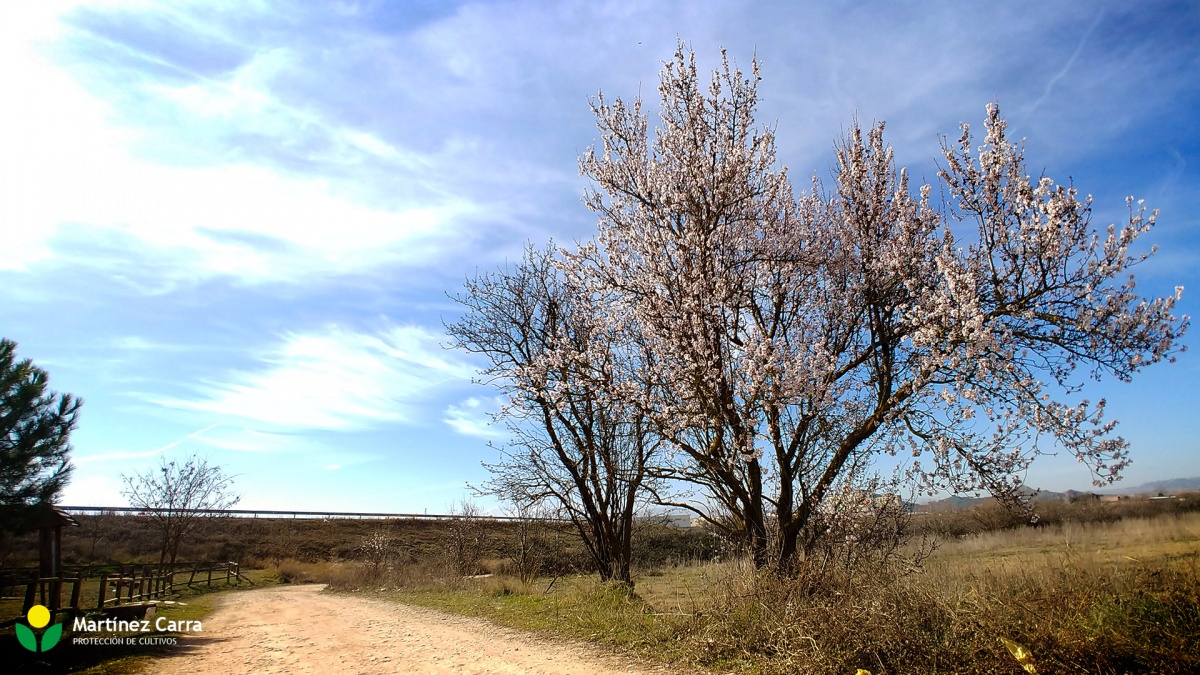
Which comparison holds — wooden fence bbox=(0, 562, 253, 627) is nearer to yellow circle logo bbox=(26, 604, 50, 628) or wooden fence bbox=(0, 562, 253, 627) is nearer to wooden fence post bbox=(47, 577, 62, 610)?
wooden fence post bbox=(47, 577, 62, 610)

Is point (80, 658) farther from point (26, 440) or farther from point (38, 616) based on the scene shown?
point (26, 440)

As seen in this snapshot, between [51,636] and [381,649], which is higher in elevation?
[51,636]

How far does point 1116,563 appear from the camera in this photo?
5.65 metres

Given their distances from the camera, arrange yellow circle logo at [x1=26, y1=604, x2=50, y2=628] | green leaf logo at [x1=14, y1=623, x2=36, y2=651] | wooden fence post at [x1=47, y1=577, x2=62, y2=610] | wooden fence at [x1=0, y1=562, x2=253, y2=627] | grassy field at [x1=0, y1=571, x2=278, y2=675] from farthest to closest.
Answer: wooden fence at [x1=0, y1=562, x2=253, y2=627]
wooden fence post at [x1=47, y1=577, x2=62, y2=610]
yellow circle logo at [x1=26, y1=604, x2=50, y2=628]
green leaf logo at [x1=14, y1=623, x2=36, y2=651]
grassy field at [x1=0, y1=571, x2=278, y2=675]

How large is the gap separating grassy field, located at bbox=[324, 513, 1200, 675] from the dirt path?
864 mm

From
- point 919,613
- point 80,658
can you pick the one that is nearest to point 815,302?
point 919,613

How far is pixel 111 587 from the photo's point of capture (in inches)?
812

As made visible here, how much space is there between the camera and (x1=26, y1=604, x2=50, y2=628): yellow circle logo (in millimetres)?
9556

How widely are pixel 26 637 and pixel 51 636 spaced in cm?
55

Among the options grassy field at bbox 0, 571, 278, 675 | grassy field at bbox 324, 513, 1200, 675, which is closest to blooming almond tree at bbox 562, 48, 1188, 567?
grassy field at bbox 324, 513, 1200, 675

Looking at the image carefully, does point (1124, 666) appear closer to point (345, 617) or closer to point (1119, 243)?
point (1119, 243)

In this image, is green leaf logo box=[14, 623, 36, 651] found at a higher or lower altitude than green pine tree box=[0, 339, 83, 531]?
lower

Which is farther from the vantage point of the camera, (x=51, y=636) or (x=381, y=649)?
(x=51, y=636)

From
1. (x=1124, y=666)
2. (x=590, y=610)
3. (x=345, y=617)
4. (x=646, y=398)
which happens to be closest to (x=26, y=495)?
(x=345, y=617)
